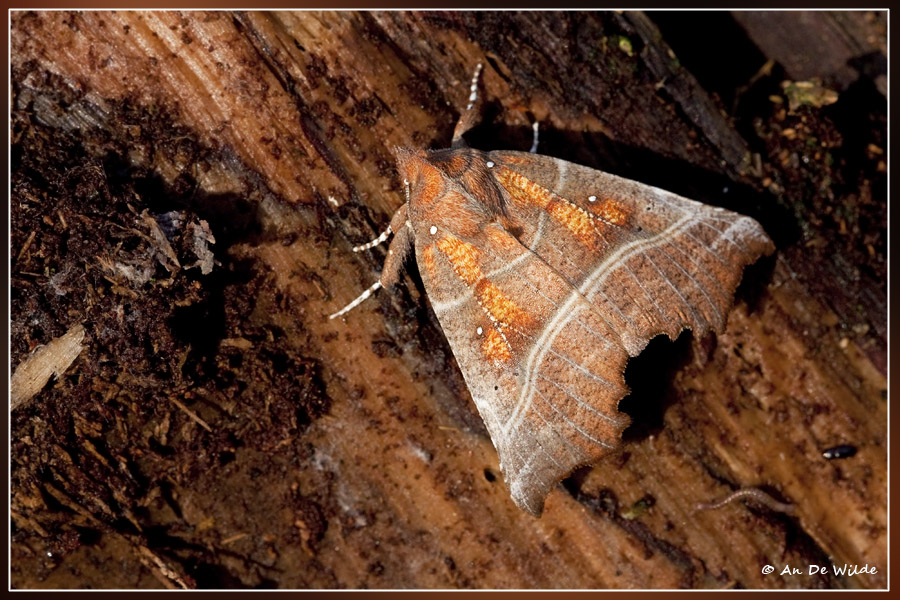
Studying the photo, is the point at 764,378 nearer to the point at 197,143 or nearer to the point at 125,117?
the point at 197,143

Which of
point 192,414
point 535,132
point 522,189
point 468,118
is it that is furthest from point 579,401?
point 192,414

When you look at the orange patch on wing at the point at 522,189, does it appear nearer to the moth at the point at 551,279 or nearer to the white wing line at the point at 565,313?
the moth at the point at 551,279

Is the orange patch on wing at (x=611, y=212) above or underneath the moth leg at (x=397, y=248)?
underneath

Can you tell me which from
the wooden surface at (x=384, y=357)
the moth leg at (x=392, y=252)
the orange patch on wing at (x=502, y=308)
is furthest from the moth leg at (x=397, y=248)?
the orange patch on wing at (x=502, y=308)

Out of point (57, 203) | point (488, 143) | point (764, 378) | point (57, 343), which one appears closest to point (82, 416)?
point (57, 343)

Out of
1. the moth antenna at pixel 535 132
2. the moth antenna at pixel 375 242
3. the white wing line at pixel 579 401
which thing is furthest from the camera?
the moth antenna at pixel 535 132

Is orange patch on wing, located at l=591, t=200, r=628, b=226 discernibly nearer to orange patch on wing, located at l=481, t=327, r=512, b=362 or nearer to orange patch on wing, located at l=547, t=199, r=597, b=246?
orange patch on wing, located at l=547, t=199, r=597, b=246

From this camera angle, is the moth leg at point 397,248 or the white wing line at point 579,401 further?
the moth leg at point 397,248
